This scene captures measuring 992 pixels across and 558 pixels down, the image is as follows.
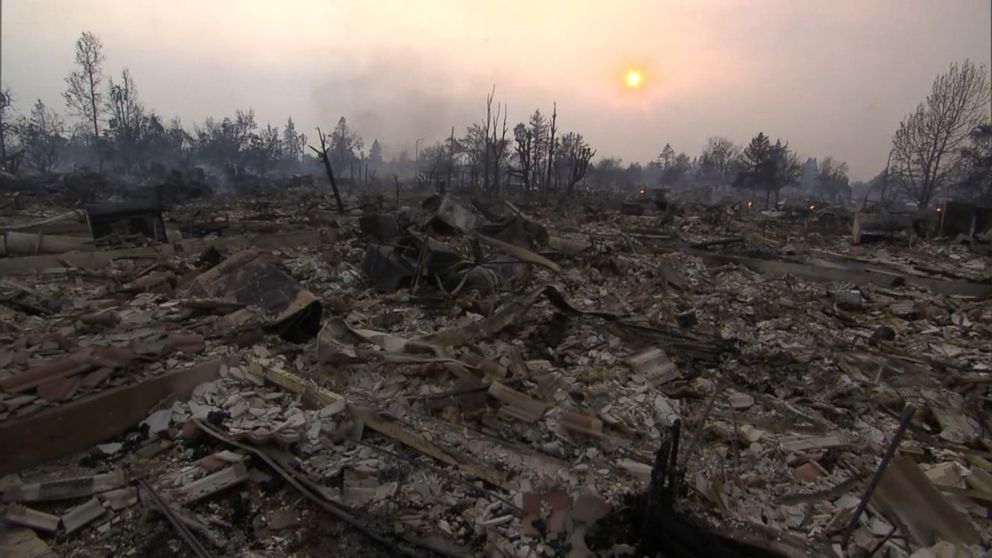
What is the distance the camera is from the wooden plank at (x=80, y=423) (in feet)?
11.8

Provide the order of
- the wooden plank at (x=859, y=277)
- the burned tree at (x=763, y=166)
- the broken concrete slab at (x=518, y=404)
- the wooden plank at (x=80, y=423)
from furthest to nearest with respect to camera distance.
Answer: the burned tree at (x=763, y=166) → the wooden plank at (x=859, y=277) → the broken concrete slab at (x=518, y=404) → the wooden plank at (x=80, y=423)

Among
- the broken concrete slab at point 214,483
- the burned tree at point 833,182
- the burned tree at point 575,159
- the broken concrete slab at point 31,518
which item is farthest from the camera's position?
the burned tree at point 833,182

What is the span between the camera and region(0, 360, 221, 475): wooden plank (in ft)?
11.8

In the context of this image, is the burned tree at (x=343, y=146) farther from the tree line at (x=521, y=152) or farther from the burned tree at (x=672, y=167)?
the burned tree at (x=672, y=167)

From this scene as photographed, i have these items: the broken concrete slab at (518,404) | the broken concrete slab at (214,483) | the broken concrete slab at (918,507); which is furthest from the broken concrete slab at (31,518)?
the broken concrete slab at (918,507)

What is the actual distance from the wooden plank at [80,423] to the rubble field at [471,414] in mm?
18

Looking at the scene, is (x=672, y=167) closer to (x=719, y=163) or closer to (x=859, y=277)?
(x=719, y=163)

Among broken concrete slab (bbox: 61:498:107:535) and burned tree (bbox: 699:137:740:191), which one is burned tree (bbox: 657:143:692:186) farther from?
broken concrete slab (bbox: 61:498:107:535)

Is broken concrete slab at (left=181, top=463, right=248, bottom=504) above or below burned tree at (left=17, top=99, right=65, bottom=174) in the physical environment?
below

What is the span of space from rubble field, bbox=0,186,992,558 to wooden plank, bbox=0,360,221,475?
2cm

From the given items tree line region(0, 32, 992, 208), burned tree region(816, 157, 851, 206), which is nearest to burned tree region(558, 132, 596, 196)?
tree line region(0, 32, 992, 208)

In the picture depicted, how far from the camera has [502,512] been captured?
332 centimetres

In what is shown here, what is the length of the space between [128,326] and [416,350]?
3.75m

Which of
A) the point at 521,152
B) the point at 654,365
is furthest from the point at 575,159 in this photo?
the point at 654,365
